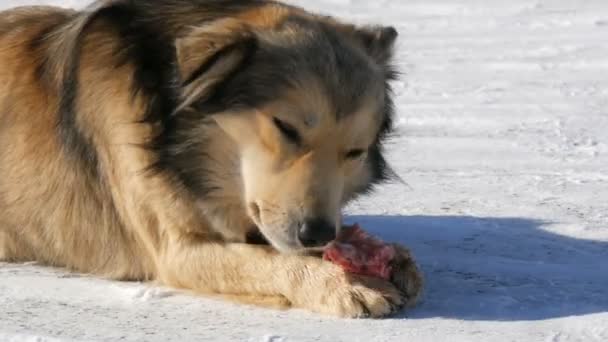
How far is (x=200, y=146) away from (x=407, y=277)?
2.80 feet

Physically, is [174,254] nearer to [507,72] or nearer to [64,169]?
[64,169]

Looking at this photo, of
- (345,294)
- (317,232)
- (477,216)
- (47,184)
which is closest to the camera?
(317,232)

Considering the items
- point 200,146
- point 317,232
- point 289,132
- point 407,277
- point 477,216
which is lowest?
point 477,216

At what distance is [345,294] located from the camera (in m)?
4.18

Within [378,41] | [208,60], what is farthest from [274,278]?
[378,41]

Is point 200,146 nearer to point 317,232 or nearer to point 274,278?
point 274,278

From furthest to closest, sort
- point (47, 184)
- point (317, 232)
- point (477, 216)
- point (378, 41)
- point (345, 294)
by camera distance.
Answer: point (477, 216)
point (47, 184)
point (378, 41)
point (345, 294)
point (317, 232)

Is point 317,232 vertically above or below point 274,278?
above

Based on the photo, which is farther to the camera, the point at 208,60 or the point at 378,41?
the point at 378,41

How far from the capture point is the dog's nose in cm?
405

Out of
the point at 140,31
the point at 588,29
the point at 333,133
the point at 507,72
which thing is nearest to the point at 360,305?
the point at 333,133

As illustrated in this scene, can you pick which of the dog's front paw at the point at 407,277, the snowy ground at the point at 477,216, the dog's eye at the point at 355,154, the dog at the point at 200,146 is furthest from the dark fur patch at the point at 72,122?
the dog's front paw at the point at 407,277

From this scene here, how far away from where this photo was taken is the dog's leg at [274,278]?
418 cm

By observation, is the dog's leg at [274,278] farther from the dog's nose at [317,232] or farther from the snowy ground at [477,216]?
the dog's nose at [317,232]
